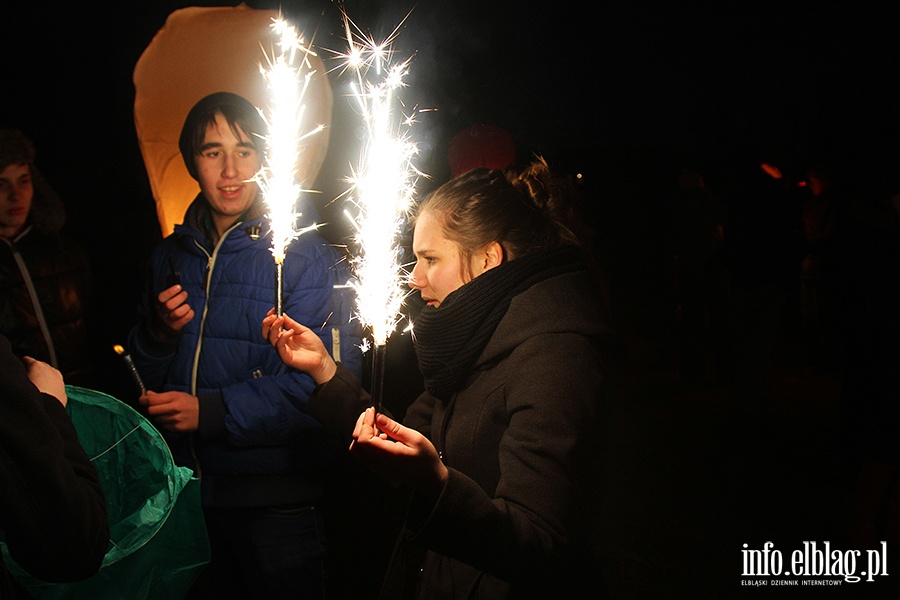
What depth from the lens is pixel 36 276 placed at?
3316 millimetres

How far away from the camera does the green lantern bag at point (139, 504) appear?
1.97 m

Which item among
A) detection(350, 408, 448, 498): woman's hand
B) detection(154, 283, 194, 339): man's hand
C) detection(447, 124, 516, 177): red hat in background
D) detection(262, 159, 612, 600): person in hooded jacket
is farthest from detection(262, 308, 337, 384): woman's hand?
detection(447, 124, 516, 177): red hat in background

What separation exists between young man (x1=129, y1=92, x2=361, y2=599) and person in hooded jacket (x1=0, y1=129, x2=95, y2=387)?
2.59 ft

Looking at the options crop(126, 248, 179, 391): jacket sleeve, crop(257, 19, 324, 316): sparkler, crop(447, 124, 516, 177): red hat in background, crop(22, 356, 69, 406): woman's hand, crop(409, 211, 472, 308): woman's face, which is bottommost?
crop(22, 356, 69, 406): woman's hand

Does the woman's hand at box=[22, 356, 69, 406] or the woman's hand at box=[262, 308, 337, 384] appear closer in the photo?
the woman's hand at box=[22, 356, 69, 406]

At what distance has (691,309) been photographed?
7973 millimetres

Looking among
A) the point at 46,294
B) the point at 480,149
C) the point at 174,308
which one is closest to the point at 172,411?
the point at 174,308

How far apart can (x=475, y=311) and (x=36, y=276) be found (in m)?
2.60

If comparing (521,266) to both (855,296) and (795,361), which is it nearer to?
(855,296)

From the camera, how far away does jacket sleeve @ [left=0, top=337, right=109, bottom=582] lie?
130 cm

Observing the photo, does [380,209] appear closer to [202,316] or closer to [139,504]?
[202,316]

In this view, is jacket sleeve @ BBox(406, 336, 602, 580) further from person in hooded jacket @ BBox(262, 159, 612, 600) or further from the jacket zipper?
the jacket zipper

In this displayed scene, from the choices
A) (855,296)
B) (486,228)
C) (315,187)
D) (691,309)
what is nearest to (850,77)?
(691,309)

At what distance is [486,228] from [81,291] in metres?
2.57
